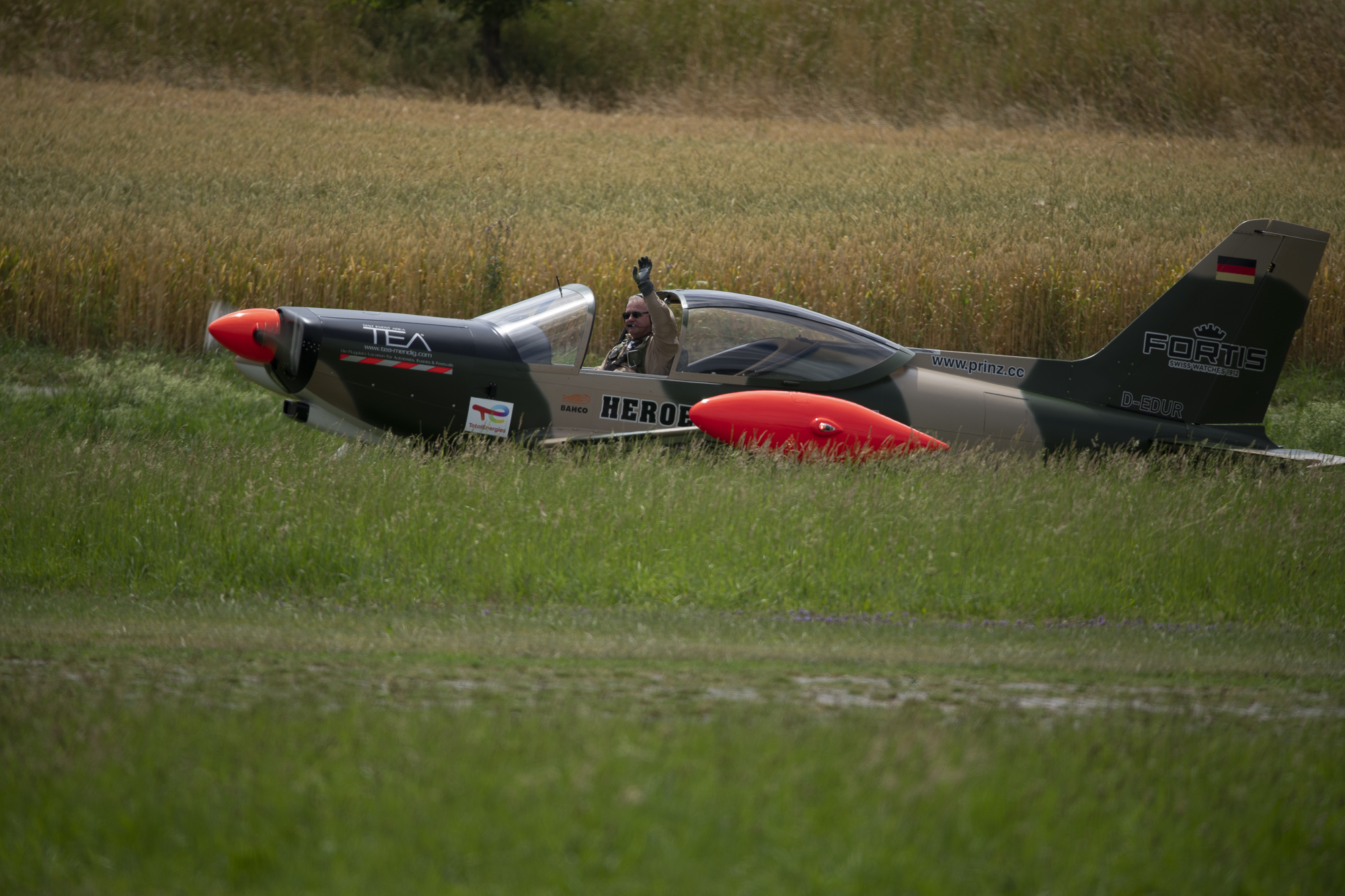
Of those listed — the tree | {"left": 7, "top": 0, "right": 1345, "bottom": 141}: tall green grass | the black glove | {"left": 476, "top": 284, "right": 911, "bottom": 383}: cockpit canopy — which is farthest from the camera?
the tree

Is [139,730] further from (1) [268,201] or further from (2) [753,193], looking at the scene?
(2) [753,193]

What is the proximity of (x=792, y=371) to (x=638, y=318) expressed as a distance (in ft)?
5.10

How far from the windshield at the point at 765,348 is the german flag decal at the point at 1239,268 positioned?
12.3ft

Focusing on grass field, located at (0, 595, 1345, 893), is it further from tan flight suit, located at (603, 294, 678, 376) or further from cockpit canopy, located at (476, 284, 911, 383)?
tan flight suit, located at (603, 294, 678, 376)

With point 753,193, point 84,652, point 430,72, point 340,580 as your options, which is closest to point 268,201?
point 753,193

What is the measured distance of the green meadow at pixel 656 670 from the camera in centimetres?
317

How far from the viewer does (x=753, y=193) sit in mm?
24188

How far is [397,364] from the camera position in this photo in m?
9.34

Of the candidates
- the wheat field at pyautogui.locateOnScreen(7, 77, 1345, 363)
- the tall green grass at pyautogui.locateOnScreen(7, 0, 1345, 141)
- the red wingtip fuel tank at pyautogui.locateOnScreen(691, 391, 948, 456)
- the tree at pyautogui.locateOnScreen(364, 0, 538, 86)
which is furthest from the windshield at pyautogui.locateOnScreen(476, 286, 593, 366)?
the tree at pyautogui.locateOnScreen(364, 0, 538, 86)

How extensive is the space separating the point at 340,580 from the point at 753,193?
18513 millimetres

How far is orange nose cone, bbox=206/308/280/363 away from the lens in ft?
29.8

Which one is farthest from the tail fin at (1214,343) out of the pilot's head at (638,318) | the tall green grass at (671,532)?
the pilot's head at (638,318)

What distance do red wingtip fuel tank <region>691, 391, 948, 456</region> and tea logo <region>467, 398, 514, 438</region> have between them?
1748 millimetres

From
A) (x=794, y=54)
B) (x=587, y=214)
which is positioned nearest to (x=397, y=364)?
(x=587, y=214)
